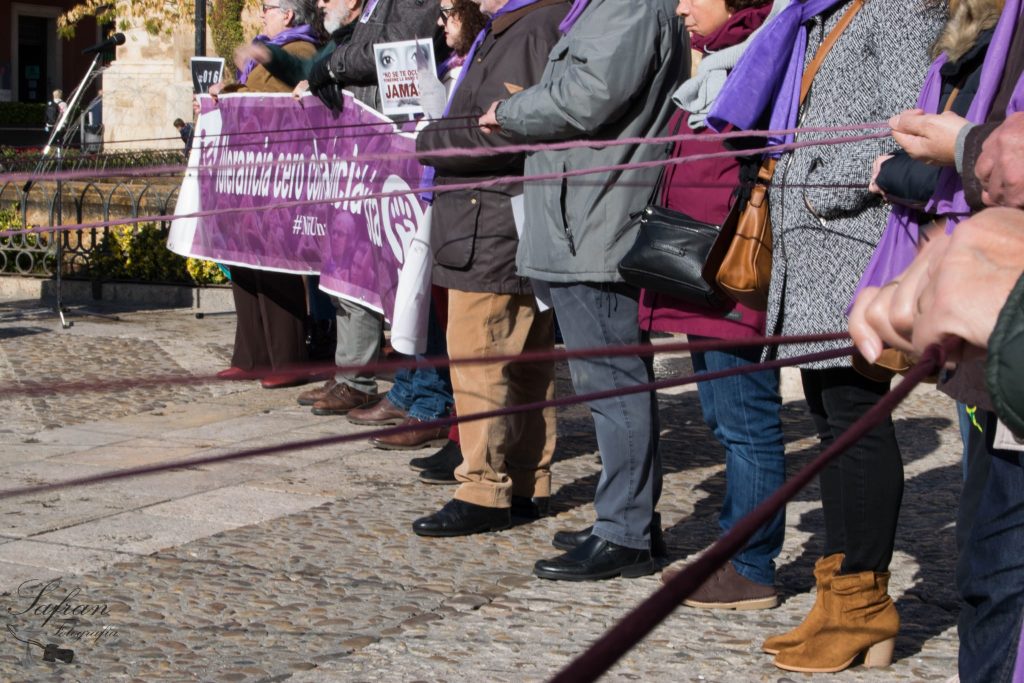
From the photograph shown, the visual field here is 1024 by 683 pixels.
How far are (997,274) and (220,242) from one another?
6.98 metres

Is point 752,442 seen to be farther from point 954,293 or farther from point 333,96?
point 333,96

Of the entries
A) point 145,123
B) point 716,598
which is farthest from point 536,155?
point 145,123

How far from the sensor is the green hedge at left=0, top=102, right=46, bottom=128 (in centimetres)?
3706

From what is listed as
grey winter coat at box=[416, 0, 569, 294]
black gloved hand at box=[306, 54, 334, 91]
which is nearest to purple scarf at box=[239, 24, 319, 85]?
black gloved hand at box=[306, 54, 334, 91]

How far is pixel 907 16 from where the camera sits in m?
3.56

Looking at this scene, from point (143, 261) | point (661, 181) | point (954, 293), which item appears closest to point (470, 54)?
point (661, 181)

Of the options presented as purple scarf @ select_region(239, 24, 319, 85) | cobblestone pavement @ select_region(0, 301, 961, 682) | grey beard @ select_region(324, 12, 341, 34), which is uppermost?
grey beard @ select_region(324, 12, 341, 34)

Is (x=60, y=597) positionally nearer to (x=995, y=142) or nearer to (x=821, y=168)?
(x=821, y=168)

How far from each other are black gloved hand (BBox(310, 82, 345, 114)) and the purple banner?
0.13ft

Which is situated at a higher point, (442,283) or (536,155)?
(536,155)

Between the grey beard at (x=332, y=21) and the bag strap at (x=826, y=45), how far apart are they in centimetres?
423

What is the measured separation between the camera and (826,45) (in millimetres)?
3707

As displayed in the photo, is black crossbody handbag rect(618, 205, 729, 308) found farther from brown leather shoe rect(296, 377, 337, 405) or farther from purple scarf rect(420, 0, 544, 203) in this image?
brown leather shoe rect(296, 377, 337, 405)

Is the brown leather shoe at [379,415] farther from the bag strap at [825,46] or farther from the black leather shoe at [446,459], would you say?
the bag strap at [825,46]
